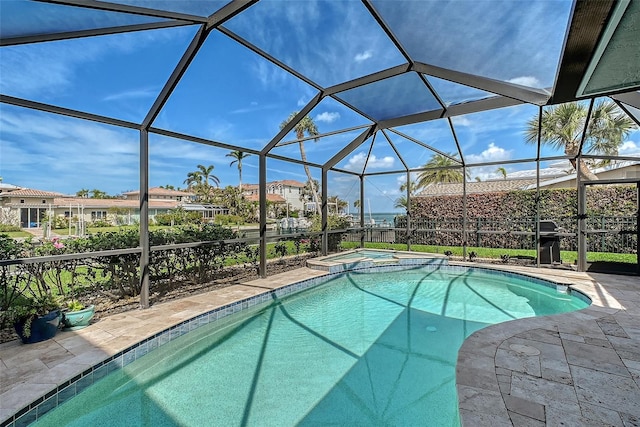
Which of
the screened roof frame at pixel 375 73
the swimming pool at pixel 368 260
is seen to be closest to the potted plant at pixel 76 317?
the screened roof frame at pixel 375 73

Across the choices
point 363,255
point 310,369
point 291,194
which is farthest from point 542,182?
point 310,369

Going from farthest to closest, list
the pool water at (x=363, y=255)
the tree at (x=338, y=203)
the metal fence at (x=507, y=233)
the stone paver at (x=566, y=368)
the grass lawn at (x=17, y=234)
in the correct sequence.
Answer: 1. the tree at (x=338, y=203)
2. the pool water at (x=363, y=255)
3. the metal fence at (x=507, y=233)
4. the grass lawn at (x=17, y=234)
5. the stone paver at (x=566, y=368)

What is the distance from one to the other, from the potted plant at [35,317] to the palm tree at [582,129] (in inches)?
408

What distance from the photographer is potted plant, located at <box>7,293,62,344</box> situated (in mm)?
3816

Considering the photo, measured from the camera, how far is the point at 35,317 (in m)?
3.90

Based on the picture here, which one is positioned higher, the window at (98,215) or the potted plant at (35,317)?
the window at (98,215)

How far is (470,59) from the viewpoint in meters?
4.94

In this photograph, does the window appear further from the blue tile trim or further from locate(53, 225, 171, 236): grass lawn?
the blue tile trim

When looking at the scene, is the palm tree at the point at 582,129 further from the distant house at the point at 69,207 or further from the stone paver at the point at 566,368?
the distant house at the point at 69,207

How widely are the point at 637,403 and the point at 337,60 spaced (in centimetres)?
540

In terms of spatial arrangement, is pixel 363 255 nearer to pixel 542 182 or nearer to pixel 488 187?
pixel 488 187

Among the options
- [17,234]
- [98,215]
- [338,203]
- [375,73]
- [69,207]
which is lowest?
[17,234]

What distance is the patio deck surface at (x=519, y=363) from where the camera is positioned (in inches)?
96.3

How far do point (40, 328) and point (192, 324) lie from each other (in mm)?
1788
